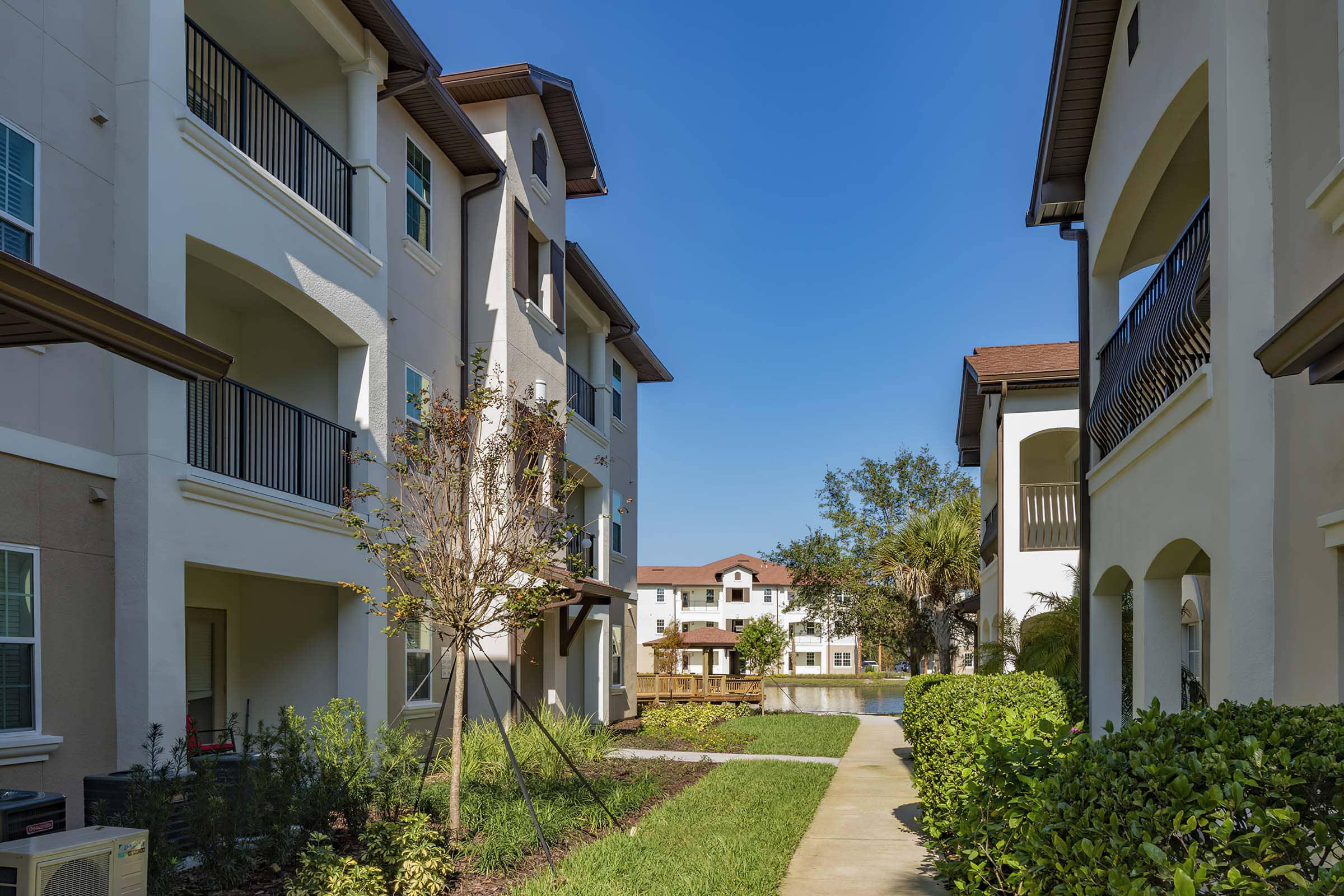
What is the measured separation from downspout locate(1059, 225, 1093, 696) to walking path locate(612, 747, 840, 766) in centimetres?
614

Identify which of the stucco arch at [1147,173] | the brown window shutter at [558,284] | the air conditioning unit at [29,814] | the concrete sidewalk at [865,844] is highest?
the brown window shutter at [558,284]

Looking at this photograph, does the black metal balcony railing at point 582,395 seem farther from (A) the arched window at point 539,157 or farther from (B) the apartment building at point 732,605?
(B) the apartment building at point 732,605

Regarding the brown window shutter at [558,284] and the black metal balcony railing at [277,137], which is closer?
the black metal balcony railing at [277,137]

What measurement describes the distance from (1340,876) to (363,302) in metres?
12.2

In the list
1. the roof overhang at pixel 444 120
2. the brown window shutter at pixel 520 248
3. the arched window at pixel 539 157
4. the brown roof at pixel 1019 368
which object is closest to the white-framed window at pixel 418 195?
the roof overhang at pixel 444 120

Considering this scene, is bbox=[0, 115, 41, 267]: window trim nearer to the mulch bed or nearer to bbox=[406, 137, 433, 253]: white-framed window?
the mulch bed

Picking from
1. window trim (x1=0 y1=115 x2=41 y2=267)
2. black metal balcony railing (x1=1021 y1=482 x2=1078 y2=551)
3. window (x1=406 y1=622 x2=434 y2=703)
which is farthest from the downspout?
window trim (x1=0 y1=115 x2=41 y2=267)

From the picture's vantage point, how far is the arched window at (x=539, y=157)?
19.1 m

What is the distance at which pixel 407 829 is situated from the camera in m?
7.99

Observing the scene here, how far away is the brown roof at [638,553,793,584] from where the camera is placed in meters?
82.6

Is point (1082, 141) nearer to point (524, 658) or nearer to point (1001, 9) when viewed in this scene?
point (1001, 9)

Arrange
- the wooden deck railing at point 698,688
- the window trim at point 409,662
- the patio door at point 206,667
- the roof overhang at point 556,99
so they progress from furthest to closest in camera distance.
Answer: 1. the wooden deck railing at point 698,688
2. the roof overhang at point 556,99
3. the window trim at point 409,662
4. the patio door at point 206,667

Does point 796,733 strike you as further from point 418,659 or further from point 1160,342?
point 1160,342

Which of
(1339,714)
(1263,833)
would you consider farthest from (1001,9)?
(1263,833)
